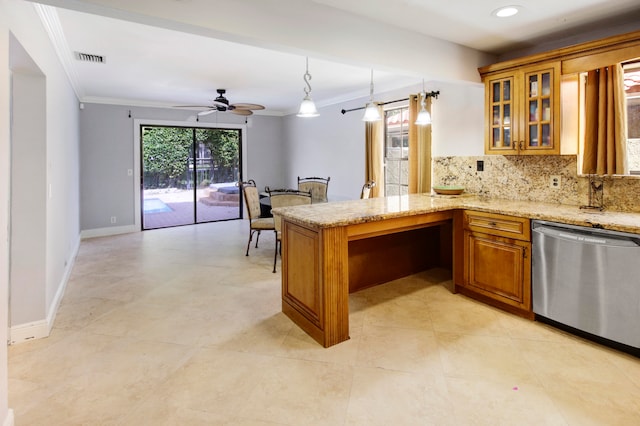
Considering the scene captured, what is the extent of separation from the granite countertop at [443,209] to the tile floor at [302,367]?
34.3 inches

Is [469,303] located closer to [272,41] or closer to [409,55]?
[409,55]

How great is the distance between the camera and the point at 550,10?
2.69 meters

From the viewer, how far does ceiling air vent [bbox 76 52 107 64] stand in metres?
3.87

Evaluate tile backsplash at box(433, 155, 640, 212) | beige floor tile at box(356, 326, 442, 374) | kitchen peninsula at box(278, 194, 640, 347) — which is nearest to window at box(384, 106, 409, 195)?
tile backsplash at box(433, 155, 640, 212)

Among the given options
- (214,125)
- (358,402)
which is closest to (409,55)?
(358,402)

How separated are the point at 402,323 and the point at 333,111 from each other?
466 centimetres

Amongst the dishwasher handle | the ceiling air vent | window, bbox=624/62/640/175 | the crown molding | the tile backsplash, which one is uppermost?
the ceiling air vent

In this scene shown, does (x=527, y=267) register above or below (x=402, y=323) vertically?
above

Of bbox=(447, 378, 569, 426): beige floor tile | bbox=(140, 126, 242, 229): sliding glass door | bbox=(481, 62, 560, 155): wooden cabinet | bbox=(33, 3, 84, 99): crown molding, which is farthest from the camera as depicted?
bbox=(140, 126, 242, 229): sliding glass door

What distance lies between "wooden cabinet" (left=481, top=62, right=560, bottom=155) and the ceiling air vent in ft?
13.6

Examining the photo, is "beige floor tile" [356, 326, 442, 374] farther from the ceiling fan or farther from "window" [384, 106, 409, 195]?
the ceiling fan

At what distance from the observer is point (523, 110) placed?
10.5 ft

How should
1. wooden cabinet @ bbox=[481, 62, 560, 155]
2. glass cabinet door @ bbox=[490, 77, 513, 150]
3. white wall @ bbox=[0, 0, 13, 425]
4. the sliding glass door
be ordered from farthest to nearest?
the sliding glass door, glass cabinet door @ bbox=[490, 77, 513, 150], wooden cabinet @ bbox=[481, 62, 560, 155], white wall @ bbox=[0, 0, 13, 425]

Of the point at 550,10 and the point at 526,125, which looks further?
the point at 526,125
